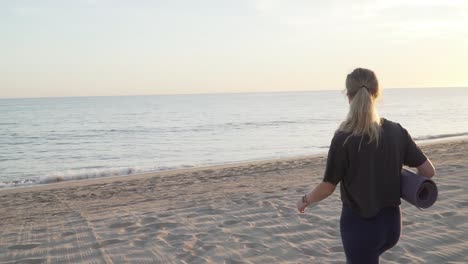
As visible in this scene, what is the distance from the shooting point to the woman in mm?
2381

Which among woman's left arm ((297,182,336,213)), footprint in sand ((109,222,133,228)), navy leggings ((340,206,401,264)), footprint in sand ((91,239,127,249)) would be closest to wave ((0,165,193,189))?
footprint in sand ((109,222,133,228))

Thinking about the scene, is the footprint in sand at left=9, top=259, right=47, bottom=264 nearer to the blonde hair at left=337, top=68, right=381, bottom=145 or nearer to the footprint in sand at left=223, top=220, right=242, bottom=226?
the footprint in sand at left=223, top=220, right=242, bottom=226

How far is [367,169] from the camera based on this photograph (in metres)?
2.42

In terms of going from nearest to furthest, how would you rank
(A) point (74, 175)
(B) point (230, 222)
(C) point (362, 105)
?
(C) point (362, 105), (B) point (230, 222), (A) point (74, 175)

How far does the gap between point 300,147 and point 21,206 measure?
14.8 meters

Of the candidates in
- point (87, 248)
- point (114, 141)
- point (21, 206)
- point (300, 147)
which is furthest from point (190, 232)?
point (114, 141)

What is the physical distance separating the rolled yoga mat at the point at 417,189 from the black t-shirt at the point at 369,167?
4 centimetres

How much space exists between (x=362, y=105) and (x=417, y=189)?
0.56 m

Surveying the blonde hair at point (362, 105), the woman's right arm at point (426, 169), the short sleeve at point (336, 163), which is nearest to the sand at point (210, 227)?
the woman's right arm at point (426, 169)

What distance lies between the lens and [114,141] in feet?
87.5

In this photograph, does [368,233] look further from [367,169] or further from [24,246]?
[24,246]

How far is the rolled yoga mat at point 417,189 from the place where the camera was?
245cm

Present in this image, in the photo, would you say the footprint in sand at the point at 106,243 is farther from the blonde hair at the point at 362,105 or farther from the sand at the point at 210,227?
the blonde hair at the point at 362,105

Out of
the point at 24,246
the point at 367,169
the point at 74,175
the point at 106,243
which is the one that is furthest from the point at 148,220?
the point at 74,175
